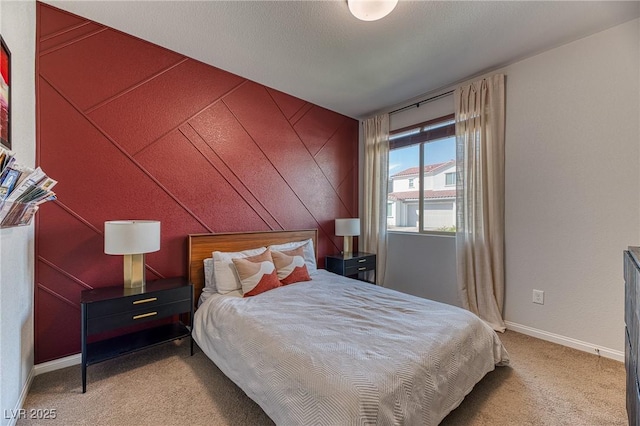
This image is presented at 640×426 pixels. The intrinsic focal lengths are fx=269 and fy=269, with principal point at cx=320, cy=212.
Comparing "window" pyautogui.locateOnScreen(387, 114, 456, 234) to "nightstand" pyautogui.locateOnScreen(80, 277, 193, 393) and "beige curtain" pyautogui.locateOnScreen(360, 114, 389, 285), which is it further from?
"nightstand" pyautogui.locateOnScreen(80, 277, 193, 393)

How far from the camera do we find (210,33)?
7.50 ft

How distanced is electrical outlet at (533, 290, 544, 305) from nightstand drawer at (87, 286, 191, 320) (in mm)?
3181

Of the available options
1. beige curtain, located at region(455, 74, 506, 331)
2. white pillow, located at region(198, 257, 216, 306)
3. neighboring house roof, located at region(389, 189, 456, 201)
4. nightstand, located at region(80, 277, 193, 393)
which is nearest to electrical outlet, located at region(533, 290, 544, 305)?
beige curtain, located at region(455, 74, 506, 331)

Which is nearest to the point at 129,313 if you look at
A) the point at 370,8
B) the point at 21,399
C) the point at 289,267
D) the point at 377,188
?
the point at 21,399

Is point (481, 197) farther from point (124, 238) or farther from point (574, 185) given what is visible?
point (124, 238)

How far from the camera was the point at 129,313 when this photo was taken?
1.95 m

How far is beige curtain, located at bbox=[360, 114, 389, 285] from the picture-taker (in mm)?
3832

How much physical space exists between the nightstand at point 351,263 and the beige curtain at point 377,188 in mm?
202

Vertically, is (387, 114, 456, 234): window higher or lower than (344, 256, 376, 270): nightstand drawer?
higher

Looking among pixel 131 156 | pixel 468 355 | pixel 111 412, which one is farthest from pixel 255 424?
pixel 131 156

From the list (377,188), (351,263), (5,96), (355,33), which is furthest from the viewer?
(377,188)

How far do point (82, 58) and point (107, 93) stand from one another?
0.28 metres

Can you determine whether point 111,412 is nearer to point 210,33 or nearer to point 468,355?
point 468,355

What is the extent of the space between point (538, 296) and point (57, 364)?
4125 millimetres
